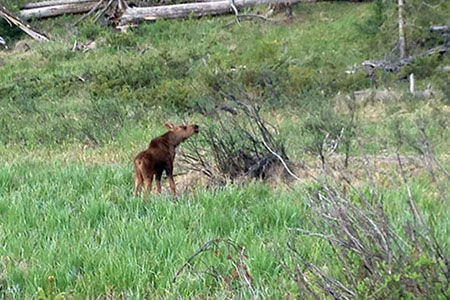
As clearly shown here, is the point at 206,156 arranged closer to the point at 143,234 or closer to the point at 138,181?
the point at 138,181

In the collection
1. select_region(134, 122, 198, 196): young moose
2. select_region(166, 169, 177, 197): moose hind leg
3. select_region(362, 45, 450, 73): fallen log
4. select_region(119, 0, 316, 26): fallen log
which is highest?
select_region(134, 122, 198, 196): young moose

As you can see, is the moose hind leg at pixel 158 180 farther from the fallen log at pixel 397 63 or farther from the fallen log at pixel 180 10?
the fallen log at pixel 180 10

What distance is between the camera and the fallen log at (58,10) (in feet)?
78.0

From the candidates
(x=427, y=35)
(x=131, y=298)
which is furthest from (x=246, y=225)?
(x=427, y=35)

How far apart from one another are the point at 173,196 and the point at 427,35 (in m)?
13.7

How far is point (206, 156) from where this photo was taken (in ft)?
25.5

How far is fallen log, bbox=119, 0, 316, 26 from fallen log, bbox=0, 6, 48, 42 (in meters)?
2.71

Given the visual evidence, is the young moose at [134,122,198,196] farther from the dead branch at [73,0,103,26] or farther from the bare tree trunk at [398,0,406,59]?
the dead branch at [73,0,103,26]

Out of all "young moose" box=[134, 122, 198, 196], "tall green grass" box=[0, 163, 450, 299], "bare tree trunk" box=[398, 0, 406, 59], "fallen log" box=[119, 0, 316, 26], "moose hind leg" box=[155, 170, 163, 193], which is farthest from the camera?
"fallen log" box=[119, 0, 316, 26]

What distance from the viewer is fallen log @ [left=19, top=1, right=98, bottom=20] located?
23781mm

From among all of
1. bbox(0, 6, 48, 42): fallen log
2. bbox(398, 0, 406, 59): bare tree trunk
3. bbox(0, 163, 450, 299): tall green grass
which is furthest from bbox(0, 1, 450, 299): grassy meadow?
bbox(398, 0, 406, 59): bare tree trunk

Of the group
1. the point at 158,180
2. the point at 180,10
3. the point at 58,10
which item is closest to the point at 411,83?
the point at 180,10

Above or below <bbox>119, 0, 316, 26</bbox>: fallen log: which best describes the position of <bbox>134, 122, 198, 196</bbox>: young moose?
above

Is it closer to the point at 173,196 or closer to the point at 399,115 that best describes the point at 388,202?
the point at 173,196
